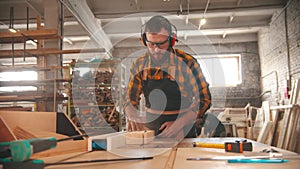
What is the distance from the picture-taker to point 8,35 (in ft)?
12.3

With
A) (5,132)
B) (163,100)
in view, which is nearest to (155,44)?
(163,100)

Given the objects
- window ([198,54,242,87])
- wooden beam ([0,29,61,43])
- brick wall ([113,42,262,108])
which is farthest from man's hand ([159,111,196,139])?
window ([198,54,242,87])

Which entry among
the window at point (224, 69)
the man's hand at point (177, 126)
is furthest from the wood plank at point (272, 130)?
the man's hand at point (177, 126)

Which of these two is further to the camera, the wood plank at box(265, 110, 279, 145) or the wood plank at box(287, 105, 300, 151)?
the wood plank at box(265, 110, 279, 145)

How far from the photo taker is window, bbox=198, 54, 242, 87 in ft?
30.1

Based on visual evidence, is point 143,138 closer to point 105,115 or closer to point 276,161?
point 276,161

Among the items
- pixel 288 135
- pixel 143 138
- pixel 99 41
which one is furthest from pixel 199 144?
pixel 99 41

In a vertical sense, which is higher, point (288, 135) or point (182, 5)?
point (182, 5)

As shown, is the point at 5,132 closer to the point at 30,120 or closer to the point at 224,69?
the point at 30,120

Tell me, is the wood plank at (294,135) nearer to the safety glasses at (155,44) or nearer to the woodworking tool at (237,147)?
the safety glasses at (155,44)

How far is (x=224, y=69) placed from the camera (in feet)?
30.7

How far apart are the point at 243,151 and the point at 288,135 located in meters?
4.37

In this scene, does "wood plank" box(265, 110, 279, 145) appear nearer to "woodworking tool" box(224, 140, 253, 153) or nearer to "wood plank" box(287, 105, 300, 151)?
"wood plank" box(287, 105, 300, 151)

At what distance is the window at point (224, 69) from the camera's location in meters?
9.17
